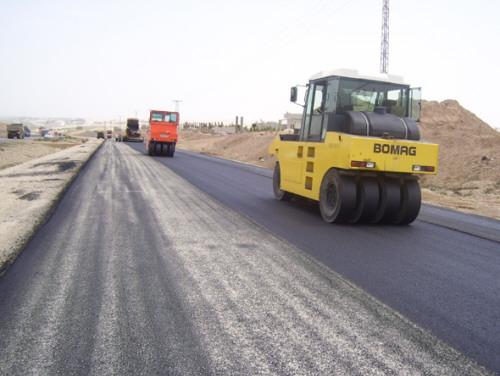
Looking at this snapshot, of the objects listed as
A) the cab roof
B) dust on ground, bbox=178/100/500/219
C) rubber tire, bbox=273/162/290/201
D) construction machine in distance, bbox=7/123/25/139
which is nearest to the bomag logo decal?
the cab roof

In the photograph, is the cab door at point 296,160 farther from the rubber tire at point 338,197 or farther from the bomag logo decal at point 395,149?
the bomag logo decal at point 395,149

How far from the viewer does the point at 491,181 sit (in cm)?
1886

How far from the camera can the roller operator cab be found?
873cm

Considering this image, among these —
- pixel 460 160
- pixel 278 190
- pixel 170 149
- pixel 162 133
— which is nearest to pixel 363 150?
pixel 278 190

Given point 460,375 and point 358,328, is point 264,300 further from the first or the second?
point 460,375

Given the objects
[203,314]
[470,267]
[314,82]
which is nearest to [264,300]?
[203,314]

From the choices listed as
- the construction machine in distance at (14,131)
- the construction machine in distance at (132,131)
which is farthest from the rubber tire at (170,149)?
the construction machine in distance at (14,131)

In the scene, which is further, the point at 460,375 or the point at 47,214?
the point at 47,214

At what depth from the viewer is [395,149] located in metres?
8.73

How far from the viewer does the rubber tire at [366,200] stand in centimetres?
892

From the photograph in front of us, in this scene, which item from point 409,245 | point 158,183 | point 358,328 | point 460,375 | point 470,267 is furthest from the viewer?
point 158,183

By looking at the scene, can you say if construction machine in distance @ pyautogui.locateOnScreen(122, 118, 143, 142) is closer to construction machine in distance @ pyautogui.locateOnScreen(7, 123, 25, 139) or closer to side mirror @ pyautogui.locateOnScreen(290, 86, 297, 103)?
construction machine in distance @ pyautogui.locateOnScreen(7, 123, 25, 139)

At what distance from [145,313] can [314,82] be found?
24.6 ft

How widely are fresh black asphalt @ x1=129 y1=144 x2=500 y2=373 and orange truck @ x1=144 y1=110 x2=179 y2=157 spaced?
20584 millimetres
